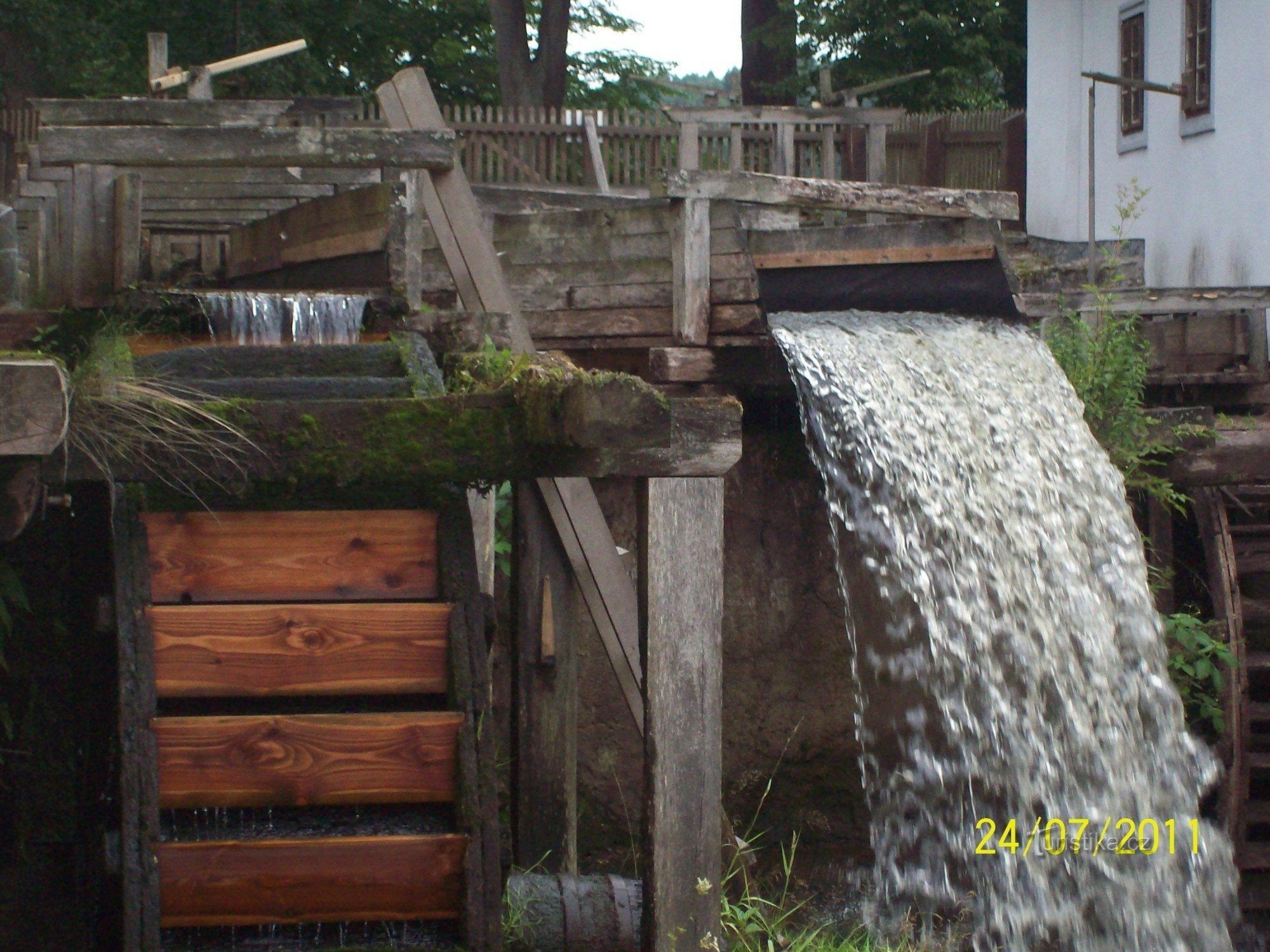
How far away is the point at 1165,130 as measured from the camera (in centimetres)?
1284

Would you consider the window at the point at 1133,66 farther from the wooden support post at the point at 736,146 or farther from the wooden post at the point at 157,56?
the wooden post at the point at 157,56

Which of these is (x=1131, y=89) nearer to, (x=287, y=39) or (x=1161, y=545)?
(x=1161, y=545)

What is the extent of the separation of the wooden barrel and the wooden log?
208 cm

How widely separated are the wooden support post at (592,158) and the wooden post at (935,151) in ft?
14.0

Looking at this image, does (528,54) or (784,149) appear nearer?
(784,149)

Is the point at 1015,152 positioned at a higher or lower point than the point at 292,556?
higher

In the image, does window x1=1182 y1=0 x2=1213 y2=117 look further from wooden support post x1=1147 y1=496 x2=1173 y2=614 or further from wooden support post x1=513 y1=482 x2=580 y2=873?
wooden support post x1=513 y1=482 x2=580 y2=873

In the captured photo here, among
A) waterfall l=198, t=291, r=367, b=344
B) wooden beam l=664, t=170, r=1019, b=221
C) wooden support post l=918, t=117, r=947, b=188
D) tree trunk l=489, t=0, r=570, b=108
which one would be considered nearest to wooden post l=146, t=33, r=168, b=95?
wooden beam l=664, t=170, r=1019, b=221

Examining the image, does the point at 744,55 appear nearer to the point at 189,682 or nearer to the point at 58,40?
the point at 58,40

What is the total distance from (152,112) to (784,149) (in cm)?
891

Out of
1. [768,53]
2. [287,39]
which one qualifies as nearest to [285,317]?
[287,39]

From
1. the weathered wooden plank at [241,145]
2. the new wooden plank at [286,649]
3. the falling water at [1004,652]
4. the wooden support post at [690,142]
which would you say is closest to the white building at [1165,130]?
the wooden support post at [690,142]

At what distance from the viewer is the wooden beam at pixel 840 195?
22.1ft

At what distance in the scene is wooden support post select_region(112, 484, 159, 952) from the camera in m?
3.53
